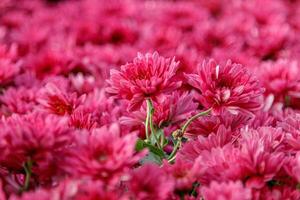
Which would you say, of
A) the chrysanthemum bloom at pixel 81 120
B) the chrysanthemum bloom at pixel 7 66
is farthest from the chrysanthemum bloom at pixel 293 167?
the chrysanthemum bloom at pixel 7 66

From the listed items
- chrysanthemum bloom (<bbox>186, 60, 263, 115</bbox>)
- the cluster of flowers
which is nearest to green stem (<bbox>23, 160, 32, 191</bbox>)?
the cluster of flowers

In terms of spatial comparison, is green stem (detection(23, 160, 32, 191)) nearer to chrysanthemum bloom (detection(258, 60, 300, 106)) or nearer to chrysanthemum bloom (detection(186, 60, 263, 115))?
chrysanthemum bloom (detection(186, 60, 263, 115))

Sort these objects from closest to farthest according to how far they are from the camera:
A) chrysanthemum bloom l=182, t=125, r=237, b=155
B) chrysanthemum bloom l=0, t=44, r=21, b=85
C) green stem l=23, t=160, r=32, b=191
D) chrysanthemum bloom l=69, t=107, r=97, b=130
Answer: green stem l=23, t=160, r=32, b=191 → chrysanthemum bloom l=182, t=125, r=237, b=155 → chrysanthemum bloom l=69, t=107, r=97, b=130 → chrysanthemum bloom l=0, t=44, r=21, b=85

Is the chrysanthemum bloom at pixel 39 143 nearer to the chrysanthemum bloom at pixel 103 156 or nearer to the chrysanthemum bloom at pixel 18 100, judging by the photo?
the chrysanthemum bloom at pixel 103 156

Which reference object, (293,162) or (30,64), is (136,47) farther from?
(293,162)

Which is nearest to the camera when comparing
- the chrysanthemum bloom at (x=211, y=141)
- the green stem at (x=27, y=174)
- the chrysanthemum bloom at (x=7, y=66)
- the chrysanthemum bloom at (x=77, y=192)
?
the chrysanthemum bloom at (x=77, y=192)

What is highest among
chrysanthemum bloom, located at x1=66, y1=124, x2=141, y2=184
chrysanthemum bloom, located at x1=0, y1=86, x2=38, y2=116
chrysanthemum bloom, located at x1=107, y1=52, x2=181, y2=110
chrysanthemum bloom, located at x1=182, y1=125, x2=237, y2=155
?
chrysanthemum bloom, located at x1=107, y1=52, x2=181, y2=110

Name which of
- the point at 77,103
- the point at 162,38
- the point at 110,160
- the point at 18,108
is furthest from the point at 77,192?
the point at 162,38
